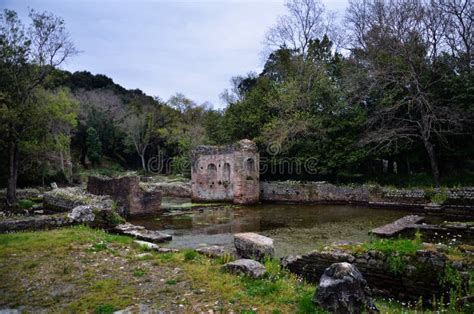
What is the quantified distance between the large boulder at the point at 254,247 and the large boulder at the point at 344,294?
289cm

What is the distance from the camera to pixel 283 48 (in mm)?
28422

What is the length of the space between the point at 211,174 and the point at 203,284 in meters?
16.2

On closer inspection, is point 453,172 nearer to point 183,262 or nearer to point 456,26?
point 456,26

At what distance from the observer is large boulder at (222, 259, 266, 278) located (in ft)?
18.8

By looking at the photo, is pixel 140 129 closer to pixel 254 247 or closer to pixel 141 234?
pixel 141 234

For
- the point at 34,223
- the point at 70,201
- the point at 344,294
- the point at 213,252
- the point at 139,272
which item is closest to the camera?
the point at 344,294

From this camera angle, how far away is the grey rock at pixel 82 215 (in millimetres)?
11176

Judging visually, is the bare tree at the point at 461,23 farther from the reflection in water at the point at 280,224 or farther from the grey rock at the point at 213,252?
the grey rock at the point at 213,252

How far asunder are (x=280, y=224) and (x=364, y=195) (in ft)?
24.6

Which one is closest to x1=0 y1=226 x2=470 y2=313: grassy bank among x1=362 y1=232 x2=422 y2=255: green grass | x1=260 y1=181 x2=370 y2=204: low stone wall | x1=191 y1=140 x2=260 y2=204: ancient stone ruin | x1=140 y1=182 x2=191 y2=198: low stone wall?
x1=362 y1=232 x2=422 y2=255: green grass

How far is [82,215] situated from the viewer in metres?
11.3

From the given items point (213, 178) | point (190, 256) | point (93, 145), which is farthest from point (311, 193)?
point (93, 145)

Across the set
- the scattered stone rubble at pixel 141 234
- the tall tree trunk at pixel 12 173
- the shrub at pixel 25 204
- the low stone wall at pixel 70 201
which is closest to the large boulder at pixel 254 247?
the scattered stone rubble at pixel 141 234

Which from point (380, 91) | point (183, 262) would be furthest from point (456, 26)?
point (183, 262)
